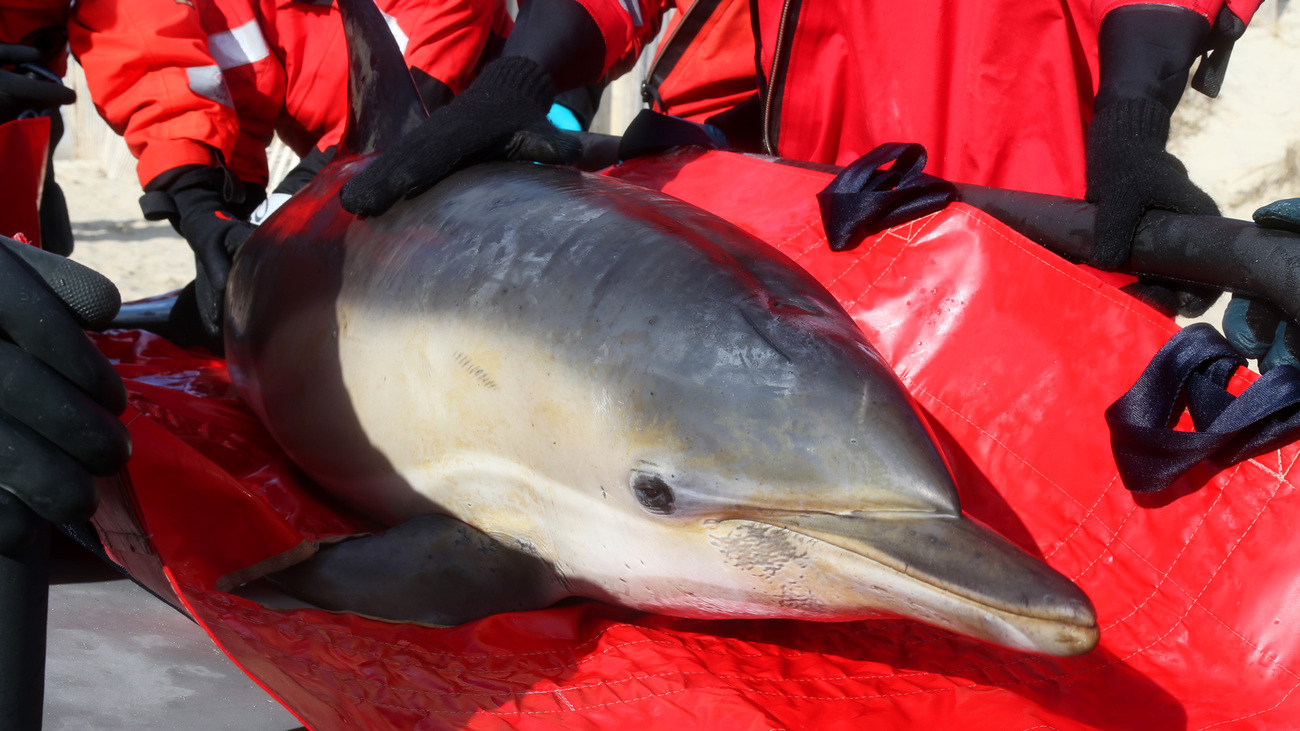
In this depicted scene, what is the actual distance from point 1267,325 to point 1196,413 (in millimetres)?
255

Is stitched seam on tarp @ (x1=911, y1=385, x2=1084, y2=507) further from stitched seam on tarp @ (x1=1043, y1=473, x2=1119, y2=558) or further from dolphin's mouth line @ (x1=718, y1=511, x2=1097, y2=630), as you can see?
dolphin's mouth line @ (x1=718, y1=511, x2=1097, y2=630)

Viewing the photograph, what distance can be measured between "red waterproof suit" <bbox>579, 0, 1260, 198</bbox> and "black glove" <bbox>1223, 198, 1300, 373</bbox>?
84cm

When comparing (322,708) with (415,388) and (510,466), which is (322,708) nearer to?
(510,466)

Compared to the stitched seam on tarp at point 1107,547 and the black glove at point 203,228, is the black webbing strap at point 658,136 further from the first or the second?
the stitched seam on tarp at point 1107,547

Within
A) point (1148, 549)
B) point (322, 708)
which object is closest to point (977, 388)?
point (1148, 549)

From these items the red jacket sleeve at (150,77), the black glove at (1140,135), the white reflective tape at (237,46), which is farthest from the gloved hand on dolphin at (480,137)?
the white reflective tape at (237,46)

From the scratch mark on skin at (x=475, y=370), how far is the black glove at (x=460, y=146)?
1.58 ft

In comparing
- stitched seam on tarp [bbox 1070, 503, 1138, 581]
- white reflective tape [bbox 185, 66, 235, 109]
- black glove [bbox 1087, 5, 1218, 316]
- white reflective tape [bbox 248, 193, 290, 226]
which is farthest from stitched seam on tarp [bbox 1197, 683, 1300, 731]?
white reflective tape [bbox 185, 66, 235, 109]

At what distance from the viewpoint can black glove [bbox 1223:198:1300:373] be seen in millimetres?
1614

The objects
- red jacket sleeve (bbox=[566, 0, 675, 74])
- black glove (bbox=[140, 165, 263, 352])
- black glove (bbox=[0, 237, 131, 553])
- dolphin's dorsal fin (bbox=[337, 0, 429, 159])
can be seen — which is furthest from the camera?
black glove (bbox=[140, 165, 263, 352])

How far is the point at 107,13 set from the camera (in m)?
3.49

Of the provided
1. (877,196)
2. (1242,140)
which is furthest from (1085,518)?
(1242,140)

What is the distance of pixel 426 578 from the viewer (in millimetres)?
1613

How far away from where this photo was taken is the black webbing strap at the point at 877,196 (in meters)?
2.02
